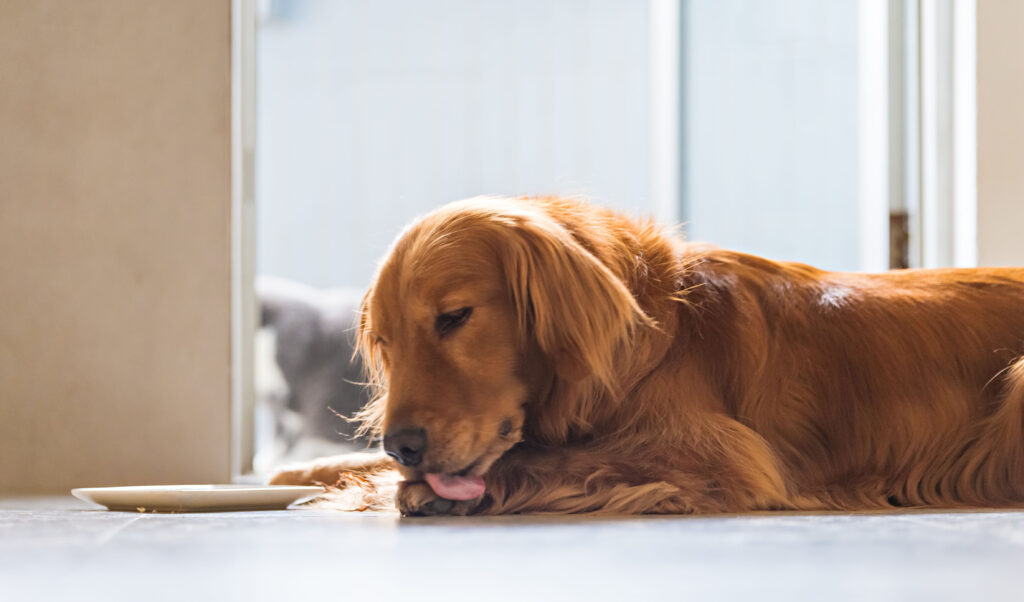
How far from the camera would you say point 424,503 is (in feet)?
4.71

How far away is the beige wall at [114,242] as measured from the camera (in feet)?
8.60

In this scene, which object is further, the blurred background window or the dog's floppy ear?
the blurred background window

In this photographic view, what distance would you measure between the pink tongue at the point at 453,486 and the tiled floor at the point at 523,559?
12 centimetres

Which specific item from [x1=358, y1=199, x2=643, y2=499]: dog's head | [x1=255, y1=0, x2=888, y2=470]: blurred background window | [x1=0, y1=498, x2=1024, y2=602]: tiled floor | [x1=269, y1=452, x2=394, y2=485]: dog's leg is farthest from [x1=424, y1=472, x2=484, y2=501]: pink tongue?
[x1=255, y1=0, x2=888, y2=470]: blurred background window

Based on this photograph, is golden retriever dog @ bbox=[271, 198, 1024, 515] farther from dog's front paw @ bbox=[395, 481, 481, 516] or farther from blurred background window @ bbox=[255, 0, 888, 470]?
blurred background window @ bbox=[255, 0, 888, 470]

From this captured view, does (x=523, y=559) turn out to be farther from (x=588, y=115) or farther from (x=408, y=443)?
(x=588, y=115)

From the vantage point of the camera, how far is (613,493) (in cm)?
148

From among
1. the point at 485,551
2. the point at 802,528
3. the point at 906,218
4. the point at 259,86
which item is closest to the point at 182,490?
the point at 485,551

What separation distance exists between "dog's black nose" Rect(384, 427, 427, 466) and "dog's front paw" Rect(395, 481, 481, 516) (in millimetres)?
50

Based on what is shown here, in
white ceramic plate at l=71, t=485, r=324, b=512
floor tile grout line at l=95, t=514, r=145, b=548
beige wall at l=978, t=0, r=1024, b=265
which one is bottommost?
white ceramic plate at l=71, t=485, r=324, b=512

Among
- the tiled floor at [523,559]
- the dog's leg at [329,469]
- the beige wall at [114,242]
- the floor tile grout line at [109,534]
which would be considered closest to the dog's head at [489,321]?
the tiled floor at [523,559]

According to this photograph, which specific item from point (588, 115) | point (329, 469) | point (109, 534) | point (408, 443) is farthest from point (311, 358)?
point (109, 534)

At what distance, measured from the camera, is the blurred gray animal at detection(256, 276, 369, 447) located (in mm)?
2928

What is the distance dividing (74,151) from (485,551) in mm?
2176
